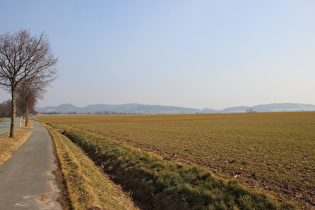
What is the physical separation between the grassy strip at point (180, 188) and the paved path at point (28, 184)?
9.24 feet

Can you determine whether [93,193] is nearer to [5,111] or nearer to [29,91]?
[29,91]

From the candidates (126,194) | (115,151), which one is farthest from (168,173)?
(115,151)

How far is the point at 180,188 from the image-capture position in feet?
25.0

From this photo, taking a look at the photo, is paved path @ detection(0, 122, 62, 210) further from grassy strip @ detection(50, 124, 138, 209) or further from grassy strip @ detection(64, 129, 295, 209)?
grassy strip @ detection(64, 129, 295, 209)

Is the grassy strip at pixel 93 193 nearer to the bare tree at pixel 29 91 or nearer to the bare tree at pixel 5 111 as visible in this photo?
the bare tree at pixel 29 91

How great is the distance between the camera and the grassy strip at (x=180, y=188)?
626 cm

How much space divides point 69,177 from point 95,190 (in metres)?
1.67

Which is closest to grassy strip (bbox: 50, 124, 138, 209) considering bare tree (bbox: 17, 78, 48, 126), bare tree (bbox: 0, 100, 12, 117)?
bare tree (bbox: 17, 78, 48, 126)

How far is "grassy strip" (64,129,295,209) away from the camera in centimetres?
626

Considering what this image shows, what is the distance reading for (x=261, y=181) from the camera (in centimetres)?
832

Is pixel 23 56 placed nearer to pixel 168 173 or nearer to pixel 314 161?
pixel 168 173

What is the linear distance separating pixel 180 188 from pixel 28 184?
5.27 m

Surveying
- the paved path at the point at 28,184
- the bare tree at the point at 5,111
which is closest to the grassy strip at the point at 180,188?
the paved path at the point at 28,184

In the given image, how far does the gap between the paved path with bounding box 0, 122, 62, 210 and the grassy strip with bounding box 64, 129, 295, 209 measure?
282 cm
